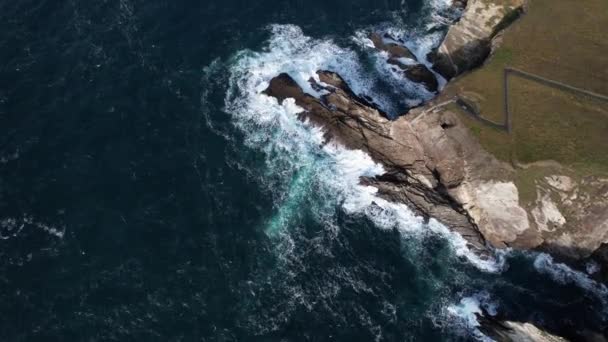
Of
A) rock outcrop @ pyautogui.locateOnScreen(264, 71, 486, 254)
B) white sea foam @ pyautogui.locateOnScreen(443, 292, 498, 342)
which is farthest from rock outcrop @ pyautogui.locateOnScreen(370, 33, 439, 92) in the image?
white sea foam @ pyautogui.locateOnScreen(443, 292, 498, 342)

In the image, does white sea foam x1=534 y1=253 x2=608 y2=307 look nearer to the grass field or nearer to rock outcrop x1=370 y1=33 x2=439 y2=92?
the grass field

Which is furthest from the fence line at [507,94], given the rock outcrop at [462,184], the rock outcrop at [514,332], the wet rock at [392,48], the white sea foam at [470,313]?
the rock outcrop at [514,332]

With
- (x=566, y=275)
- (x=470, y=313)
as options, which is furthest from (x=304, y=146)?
(x=566, y=275)

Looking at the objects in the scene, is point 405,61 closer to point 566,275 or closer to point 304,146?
point 304,146

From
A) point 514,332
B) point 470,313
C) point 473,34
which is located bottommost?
point 470,313

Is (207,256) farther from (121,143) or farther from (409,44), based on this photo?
(409,44)

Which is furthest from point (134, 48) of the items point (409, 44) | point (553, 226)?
point (553, 226)
